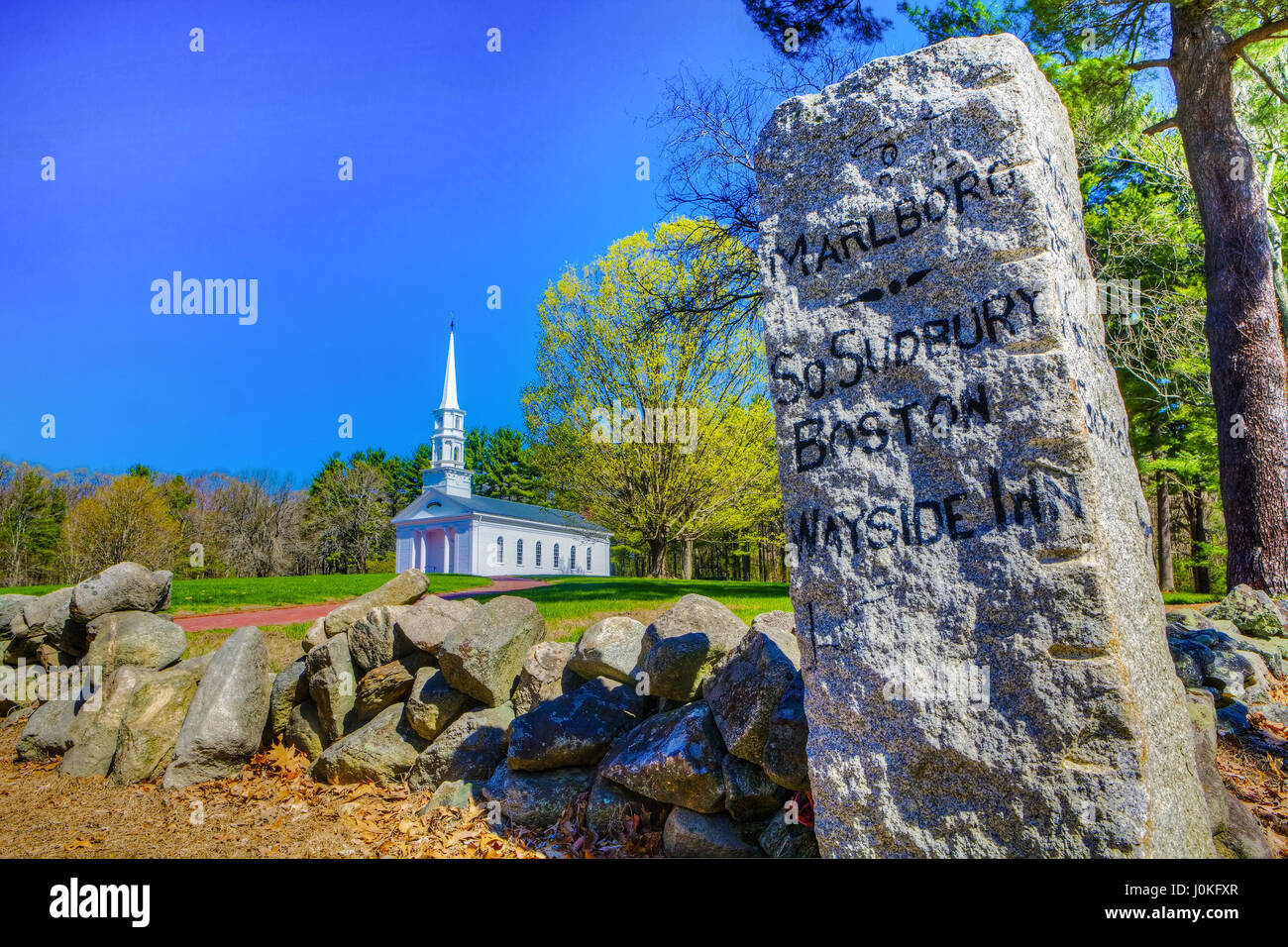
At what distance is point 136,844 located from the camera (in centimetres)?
408

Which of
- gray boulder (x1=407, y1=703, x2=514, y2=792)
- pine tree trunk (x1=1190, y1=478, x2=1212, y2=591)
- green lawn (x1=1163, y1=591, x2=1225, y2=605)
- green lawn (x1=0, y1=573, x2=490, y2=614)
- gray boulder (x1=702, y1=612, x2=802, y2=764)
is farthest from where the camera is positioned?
pine tree trunk (x1=1190, y1=478, x2=1212, y2=591)

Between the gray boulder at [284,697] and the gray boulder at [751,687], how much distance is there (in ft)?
13.2

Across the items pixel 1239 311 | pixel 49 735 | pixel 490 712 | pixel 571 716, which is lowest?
pixel 49 735

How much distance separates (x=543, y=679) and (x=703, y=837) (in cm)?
193

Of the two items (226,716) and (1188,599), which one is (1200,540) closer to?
(1188,599)

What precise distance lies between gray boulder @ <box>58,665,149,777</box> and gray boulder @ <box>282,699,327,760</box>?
134cm

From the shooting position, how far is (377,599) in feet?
22.0

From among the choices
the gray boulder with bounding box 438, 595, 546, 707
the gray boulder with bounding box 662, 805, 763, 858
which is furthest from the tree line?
the gray boulder with bounding box 662, 805, 763, 858

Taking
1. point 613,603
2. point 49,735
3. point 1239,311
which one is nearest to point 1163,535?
point 1239,311

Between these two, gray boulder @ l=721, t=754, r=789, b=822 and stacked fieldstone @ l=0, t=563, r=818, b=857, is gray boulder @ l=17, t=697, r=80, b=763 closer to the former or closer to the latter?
stacked fieldstone @ l=0, t=563, r=818, b=857

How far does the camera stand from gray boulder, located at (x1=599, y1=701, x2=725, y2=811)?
3.39 meters

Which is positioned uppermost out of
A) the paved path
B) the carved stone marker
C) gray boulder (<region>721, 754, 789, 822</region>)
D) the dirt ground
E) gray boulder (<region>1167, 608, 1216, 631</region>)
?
the carved stone marker

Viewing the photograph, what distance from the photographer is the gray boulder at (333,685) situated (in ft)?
18.1
